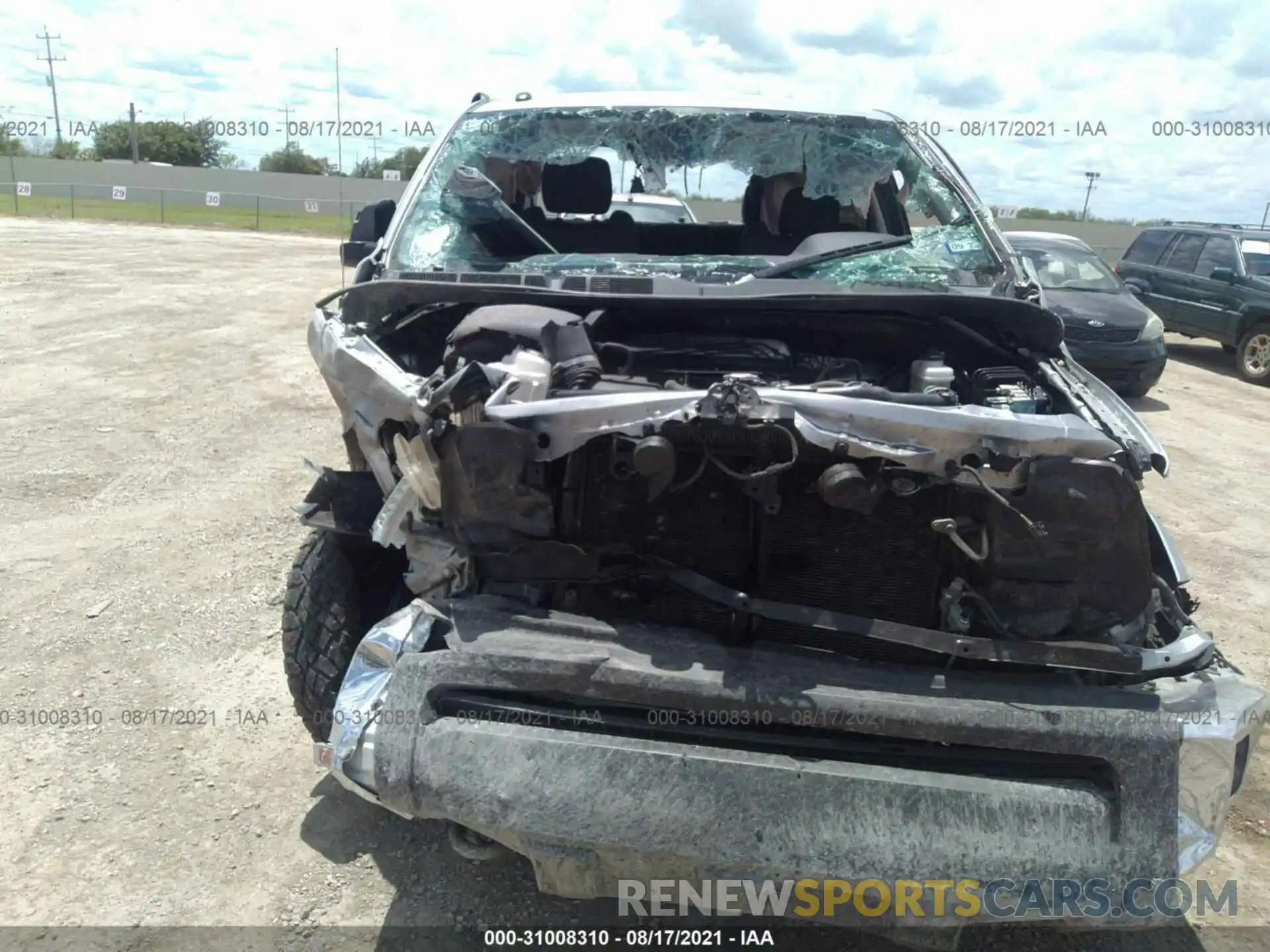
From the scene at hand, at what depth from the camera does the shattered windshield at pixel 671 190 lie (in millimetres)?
3381

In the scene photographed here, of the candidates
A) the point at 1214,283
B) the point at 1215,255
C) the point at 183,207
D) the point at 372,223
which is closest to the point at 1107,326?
the point at 1214,283

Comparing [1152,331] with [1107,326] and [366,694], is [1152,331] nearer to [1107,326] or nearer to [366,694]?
[1107,326]

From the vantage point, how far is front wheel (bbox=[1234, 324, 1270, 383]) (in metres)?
11.2

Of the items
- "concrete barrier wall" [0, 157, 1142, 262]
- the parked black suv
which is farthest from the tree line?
the parked black suv

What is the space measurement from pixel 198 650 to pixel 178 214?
3362 cm

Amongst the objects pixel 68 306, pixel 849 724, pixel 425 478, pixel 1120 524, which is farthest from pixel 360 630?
pixel 68 306

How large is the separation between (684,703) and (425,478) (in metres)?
0.85

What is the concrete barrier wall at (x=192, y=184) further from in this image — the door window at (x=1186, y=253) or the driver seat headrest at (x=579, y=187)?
the driver seat headrest at (x=579, y=187)

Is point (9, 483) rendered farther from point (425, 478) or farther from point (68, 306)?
point (68, 306)

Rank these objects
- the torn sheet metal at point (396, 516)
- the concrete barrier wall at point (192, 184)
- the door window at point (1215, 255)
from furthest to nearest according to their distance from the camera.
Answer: the concrete barrier wall at point (192, 184) → the door window at point (1215, 255) → the torn sheet metal at point (396, 516)

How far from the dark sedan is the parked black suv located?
37.8 inches

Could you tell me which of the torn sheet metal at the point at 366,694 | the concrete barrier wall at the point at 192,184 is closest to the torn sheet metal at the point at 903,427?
the torn sheet metal at the point at 366,694

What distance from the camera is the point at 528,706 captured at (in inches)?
84.6

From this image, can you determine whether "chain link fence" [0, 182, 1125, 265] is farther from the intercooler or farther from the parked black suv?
the intercooler
